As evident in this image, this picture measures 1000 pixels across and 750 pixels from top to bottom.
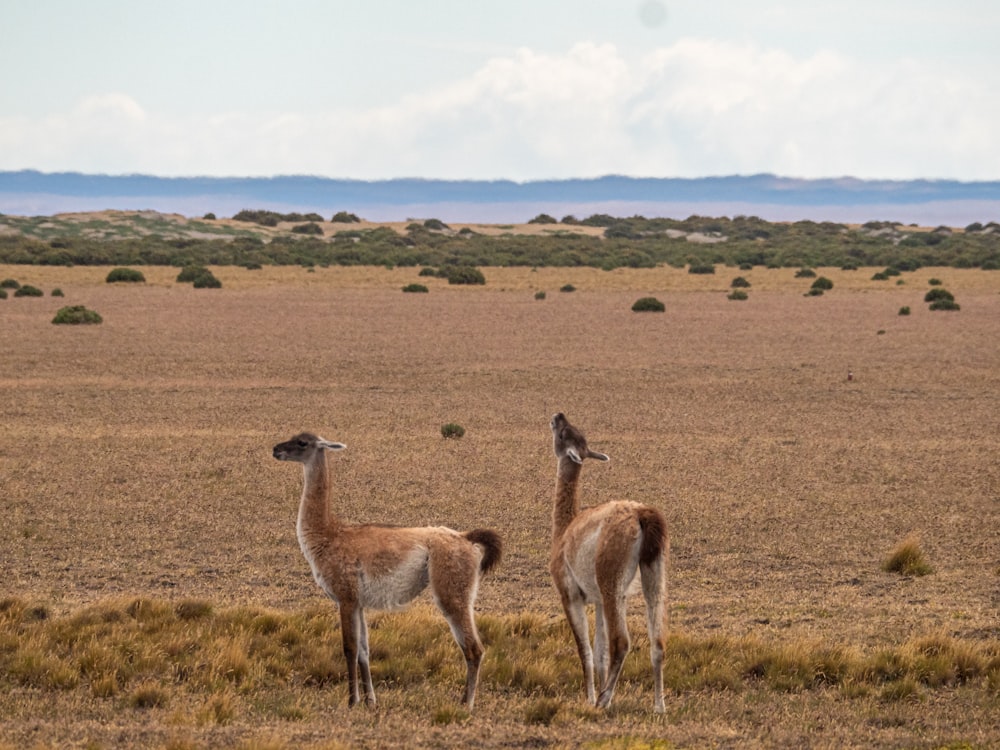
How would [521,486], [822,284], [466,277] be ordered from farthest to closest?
1. [466,277]
2. [822,284]
3. [521,486]

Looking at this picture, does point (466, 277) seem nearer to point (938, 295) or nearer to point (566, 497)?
point (938, 295)

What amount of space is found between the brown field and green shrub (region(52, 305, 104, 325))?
2.73ft

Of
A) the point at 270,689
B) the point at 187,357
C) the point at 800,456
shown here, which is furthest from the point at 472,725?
the point at 187,357

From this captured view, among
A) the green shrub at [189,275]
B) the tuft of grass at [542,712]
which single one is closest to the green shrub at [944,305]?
the green shrub at [189,275]

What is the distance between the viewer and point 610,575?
6.76 metres

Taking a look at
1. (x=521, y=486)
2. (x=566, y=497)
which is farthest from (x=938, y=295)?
(x=566, y=497)

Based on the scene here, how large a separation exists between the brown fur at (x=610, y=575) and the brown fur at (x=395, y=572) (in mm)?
477

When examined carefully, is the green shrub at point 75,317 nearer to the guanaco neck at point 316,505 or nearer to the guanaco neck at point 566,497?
the guanaco neck at point 316,505

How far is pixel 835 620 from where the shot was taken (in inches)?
366

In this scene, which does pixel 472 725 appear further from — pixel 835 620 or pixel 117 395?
pixel 117 395

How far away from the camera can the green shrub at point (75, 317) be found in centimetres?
3253

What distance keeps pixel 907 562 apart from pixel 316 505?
6042 mm

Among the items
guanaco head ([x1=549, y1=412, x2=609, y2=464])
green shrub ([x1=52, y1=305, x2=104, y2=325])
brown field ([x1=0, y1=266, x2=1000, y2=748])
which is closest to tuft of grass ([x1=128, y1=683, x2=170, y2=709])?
brown field ([x1=0, y1=266, x2=1000, y2=748])

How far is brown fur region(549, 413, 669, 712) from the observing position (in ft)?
22.1
